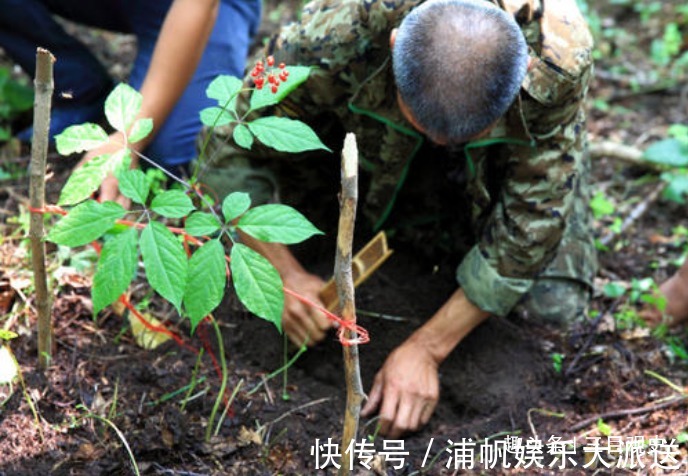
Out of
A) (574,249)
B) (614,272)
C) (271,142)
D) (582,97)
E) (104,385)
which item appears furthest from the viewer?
(614,272)

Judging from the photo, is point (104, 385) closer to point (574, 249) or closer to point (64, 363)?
point (64, 363)

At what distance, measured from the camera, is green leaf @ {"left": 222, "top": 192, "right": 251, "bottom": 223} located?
1.34m

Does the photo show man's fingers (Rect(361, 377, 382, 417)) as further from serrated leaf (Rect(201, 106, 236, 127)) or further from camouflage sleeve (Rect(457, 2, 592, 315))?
serrated leaf (Rect(201, 106, 236, 127))

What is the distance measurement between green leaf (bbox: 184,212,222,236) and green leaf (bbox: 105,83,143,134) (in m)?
0.26

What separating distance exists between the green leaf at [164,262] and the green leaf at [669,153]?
2219 millimetres

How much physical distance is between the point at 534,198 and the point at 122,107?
1124 millimetres

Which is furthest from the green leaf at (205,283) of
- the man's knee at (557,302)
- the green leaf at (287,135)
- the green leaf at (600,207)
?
the green leaf at (600,207)

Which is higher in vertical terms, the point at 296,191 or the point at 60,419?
the point at 296,191

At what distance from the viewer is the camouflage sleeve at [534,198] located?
1981mm

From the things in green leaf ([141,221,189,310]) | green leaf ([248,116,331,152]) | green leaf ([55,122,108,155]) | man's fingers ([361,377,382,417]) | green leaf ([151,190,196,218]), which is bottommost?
man's fingers ([361,377,382,417])

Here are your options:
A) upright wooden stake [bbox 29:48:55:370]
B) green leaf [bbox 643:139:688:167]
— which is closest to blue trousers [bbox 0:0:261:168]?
upright wooden stake [bbox 29:48:55:370]

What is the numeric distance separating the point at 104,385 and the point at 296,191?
909 mm

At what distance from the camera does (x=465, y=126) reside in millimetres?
1734

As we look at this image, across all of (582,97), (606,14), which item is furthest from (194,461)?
(606,14)
